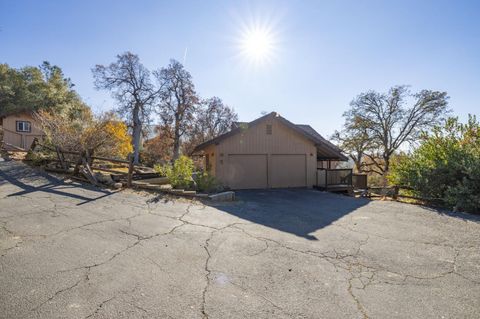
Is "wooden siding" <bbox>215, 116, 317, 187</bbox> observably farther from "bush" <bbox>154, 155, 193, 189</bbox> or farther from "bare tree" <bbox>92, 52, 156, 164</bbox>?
"bare tree" <bbox>92, 52, 156, 164</bbox>

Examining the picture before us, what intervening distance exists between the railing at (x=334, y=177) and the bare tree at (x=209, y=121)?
1514cm

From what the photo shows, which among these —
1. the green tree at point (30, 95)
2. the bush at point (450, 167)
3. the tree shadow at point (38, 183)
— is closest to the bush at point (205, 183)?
the tree shadow at point (38, 183)

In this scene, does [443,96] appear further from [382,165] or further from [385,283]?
[385,283]

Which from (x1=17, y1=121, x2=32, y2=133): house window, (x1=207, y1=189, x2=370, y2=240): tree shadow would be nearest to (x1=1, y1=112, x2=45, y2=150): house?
(x1=17, y1=121, x2=32, y2=133): house window

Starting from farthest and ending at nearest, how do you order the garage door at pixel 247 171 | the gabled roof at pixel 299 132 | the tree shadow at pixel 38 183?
Answer: the garage door at pixel 247 171, the gabled roof at pixel 299 132, the tree shadow at pixel 38 183

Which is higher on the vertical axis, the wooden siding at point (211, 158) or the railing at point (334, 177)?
the wooden siding at point (211, 158)

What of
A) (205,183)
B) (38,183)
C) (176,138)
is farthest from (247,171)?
(176,138)

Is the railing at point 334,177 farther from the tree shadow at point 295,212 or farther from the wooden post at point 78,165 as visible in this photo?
the wooden post at point 78,165

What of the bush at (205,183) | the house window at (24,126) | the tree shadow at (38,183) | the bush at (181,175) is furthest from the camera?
the house window at (24,126)

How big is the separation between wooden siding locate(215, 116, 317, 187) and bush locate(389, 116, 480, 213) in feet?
16.1

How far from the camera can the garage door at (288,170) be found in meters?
14.1

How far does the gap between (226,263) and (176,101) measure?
2500 cm

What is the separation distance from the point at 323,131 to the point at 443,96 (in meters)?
11.3

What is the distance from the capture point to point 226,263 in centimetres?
387
